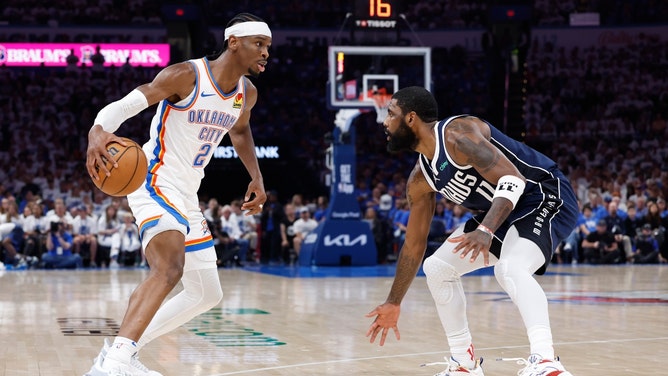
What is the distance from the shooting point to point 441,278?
566 centimetres

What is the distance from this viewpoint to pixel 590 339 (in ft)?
25.8

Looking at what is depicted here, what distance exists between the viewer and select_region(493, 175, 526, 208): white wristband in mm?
5113

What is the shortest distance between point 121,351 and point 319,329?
12.3ft

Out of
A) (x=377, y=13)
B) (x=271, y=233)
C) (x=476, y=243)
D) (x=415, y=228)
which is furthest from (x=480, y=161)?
(x=271, y=233)

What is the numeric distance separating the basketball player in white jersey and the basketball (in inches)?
8.4

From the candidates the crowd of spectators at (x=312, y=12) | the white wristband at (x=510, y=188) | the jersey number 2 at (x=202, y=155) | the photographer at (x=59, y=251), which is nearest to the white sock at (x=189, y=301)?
the jersey number 2 at (x=202, y=155)

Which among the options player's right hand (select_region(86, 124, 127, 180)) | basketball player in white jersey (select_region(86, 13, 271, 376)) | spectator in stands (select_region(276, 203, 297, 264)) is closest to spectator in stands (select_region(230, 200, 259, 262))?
spectator in stands (select_region(276, 203, 297, 264))

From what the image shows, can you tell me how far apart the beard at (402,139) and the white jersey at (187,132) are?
3.18ft

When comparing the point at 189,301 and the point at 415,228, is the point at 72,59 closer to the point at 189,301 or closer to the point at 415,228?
the point at 189,301

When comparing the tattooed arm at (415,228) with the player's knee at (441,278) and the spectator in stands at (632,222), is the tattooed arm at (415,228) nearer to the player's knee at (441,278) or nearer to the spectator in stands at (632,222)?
the player's knee at (441,278)

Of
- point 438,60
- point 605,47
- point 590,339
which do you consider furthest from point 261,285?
point 605,47

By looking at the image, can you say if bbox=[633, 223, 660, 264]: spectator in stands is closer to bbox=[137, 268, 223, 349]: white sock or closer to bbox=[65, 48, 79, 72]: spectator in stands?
bbox=[65, 48, 79, 72]: spectator in stands

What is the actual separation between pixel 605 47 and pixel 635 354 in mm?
23319

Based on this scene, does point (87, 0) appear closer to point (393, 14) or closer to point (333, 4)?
point (333, 4)
